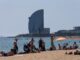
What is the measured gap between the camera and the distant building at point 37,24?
351 ft

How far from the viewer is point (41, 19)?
11831cm

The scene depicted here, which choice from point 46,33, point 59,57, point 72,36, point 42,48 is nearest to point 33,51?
point 42,48

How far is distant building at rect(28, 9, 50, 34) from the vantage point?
106919mm

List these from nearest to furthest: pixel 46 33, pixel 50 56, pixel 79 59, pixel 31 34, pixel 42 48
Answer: pixel 79 59, pixel 50 56, pixel 42 48, pixel 46 33, pixel 31 34

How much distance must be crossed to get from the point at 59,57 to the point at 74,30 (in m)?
92.9

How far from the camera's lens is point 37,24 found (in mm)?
112688

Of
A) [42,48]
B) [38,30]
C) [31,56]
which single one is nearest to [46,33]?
[38,30]

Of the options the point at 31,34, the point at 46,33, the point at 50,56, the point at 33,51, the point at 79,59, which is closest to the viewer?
the point at 79,59

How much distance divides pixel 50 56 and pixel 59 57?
786 millimetres

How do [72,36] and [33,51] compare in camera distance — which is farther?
[72,36]

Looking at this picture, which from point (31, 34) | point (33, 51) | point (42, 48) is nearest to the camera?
point (33, 51)

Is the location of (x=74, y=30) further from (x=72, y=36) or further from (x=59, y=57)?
(x=59, y=57)

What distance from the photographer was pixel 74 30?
115 meters

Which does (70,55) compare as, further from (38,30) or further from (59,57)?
(38,30)
